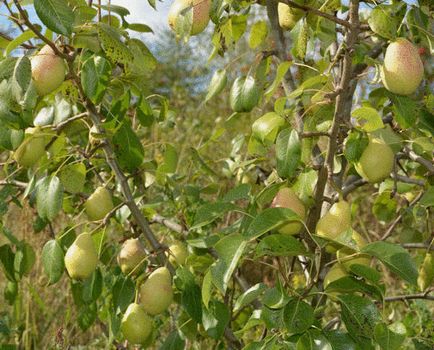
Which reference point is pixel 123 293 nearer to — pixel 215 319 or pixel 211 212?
pixel 215 319

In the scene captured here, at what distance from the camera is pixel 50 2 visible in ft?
3.40

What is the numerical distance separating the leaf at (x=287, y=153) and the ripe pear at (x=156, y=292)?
35 centimetres

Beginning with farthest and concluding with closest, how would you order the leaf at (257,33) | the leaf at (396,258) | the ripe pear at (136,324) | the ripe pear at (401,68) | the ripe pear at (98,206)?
the leaf at (257,33), the ripe pear at (98,206), the ripe pear at (136,324), the ripe pear at (401,68), the leaf at (396,258)

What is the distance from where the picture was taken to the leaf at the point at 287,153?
1094 mm

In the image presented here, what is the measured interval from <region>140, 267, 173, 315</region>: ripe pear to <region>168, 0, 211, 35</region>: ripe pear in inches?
18.9

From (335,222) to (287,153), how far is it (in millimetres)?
133

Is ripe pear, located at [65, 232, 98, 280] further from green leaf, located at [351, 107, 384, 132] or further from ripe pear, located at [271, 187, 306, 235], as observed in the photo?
green leaf, located at [351, 107, 384, 132]

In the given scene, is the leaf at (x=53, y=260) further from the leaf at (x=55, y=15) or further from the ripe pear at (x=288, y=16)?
the ripe pear at (x=288, y=16)

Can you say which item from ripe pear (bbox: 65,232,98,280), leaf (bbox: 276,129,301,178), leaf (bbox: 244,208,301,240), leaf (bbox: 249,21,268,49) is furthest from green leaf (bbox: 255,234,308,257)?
leaf (bbox: 249,21,268,49)

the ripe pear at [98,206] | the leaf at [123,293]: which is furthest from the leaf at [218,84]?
the leaf at [123,293]

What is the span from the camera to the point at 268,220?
0.96 m

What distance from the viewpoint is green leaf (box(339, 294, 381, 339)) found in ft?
3.30

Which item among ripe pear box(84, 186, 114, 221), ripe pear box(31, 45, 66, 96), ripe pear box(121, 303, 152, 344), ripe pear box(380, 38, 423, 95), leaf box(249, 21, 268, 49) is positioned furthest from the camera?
leaf box(249, 21, 268, 49)

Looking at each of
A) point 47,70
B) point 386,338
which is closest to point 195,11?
point 47,70
